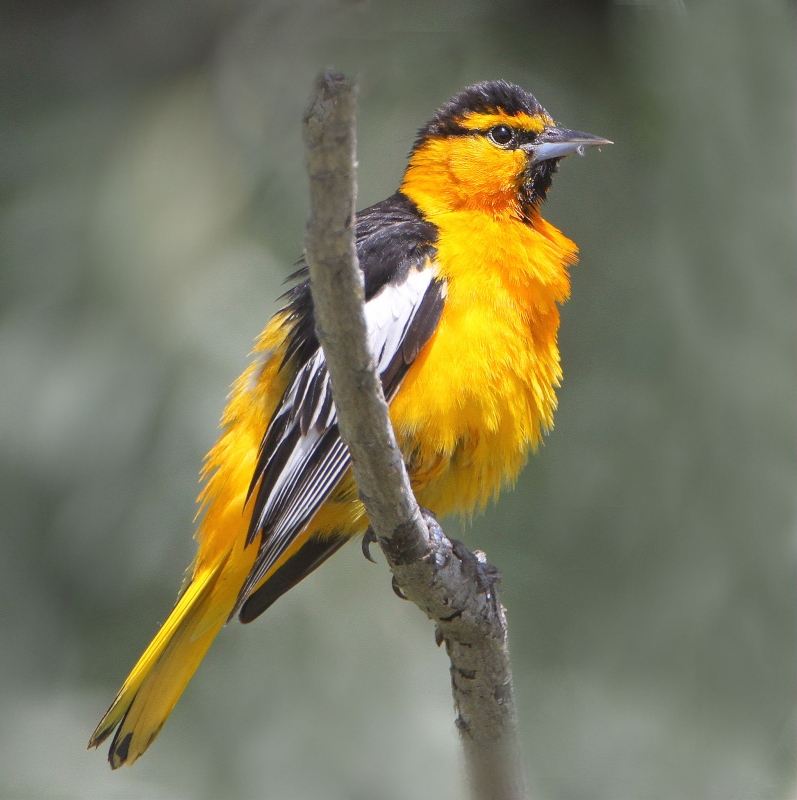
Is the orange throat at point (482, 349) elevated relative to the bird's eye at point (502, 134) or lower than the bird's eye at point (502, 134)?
lower

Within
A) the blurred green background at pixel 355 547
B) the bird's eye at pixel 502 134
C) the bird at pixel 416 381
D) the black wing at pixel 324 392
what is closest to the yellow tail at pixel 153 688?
the bird at pixel 416 381

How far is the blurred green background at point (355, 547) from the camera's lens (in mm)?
3857

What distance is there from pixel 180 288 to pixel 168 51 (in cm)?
100

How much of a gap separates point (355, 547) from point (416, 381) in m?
1.84

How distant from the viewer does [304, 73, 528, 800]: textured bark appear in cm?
152

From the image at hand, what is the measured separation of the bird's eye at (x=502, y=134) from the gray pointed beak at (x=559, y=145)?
8 centimetres

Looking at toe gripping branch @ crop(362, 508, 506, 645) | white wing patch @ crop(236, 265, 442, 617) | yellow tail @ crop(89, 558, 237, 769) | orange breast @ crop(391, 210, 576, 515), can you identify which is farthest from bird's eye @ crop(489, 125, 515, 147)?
yellow tail @ crop(89, 558, 237, 769)

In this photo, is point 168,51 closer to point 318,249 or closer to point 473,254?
point 473,254

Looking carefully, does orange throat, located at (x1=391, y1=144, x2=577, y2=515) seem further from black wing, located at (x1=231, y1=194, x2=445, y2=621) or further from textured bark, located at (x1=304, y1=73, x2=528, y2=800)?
textured bark, located at (x1=304, y1=73, x2=528, y2=800)

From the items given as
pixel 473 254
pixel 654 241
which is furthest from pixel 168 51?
pixel 654 241

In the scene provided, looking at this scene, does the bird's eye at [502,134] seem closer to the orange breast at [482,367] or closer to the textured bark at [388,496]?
the orange breast at [482,367]

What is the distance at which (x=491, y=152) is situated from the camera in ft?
11.0

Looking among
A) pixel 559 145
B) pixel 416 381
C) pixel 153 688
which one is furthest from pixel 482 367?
pixel 153 688

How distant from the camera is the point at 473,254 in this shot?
9.76ft
